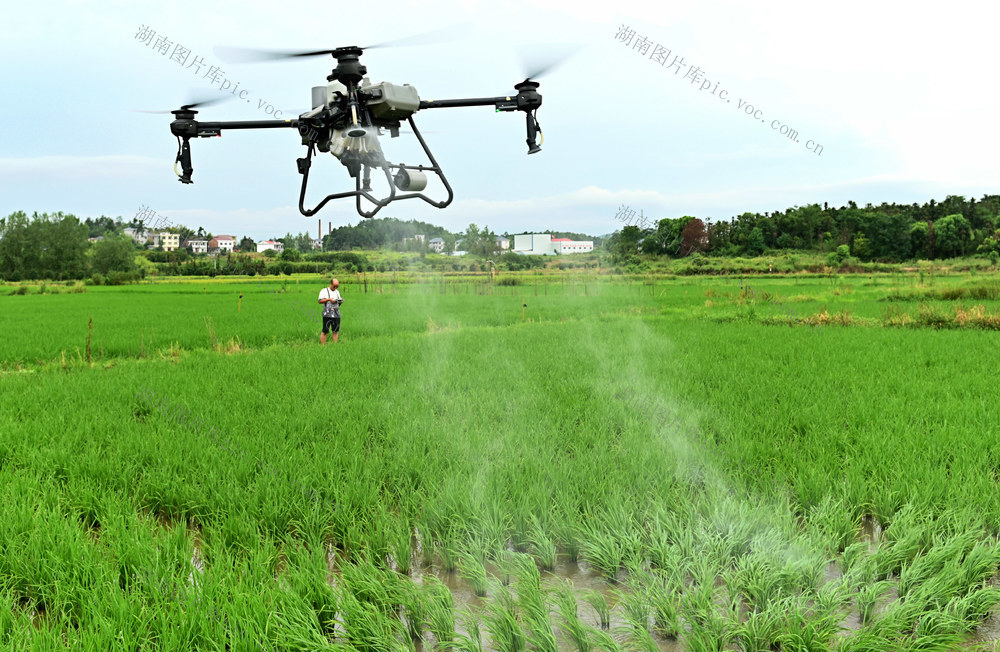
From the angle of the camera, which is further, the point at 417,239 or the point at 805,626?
the point at 417,239

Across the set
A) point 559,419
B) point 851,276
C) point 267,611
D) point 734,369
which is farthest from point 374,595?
point 851,276

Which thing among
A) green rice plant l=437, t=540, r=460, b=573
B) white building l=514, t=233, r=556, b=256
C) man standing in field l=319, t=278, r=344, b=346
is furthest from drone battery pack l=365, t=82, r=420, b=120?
man standing in field l=319, t=278, r=344, b=346

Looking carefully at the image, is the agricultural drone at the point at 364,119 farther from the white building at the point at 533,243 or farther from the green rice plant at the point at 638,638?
the white building at the point at 533,243

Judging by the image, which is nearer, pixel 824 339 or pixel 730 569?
pixel 730 569

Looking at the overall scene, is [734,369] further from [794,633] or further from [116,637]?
[116,637]

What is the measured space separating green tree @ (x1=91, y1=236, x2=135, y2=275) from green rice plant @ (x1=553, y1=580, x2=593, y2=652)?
2265 inches

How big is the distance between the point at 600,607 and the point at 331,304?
994 cm

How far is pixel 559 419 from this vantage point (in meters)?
5.68

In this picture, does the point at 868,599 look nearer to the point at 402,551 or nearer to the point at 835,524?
the point at 835,524

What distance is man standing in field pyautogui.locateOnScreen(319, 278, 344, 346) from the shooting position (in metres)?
11.3

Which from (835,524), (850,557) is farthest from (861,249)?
(850,557)

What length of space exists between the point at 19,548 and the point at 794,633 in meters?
3.88

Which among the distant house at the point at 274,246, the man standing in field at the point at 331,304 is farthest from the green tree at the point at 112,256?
the distant house at the point at 274,246

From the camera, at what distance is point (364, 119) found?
11.0 ft
